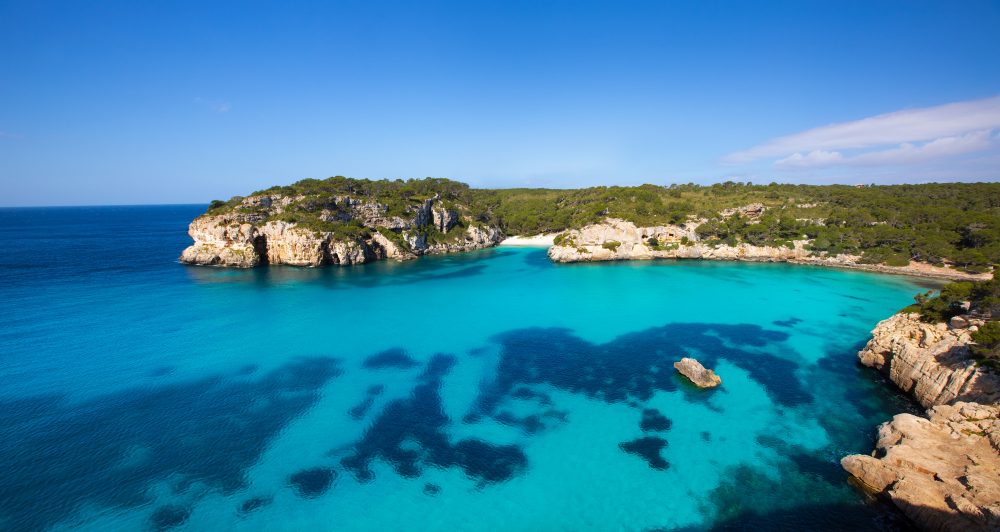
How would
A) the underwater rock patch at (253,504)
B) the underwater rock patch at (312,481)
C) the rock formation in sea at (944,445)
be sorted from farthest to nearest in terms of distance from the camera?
the underwater rock patch at (312,481) < the underwater rock patch at (253,504) < the rock formation in sea at (944,445)

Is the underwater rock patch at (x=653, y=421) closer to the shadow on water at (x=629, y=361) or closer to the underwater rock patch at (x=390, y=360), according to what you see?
the shadow on water at (x=629, y=361)

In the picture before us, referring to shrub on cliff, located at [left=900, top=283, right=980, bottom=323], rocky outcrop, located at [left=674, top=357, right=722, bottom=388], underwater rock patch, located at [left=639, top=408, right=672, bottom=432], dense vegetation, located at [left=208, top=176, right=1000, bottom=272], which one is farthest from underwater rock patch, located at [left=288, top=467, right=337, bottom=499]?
dense vegetation, located at [left=208, top=176, right=1000, bottom=272]

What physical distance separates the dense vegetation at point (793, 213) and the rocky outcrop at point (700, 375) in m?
43.4

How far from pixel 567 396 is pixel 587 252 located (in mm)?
42639

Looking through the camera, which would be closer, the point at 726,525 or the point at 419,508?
the point at 726,525

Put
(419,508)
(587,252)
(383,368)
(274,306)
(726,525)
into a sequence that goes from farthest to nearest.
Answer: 1. (587,252)
2. (274,306)
3. (383,368)
4. (419,508)
5. (726,525)

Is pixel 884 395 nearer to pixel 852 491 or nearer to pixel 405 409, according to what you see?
pixel 852 491

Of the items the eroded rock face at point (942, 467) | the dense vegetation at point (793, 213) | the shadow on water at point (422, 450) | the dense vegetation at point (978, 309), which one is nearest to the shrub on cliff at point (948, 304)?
the dense vegetation at point (978, 309)

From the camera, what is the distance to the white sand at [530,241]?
258 ft

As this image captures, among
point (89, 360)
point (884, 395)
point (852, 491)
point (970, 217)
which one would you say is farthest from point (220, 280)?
point (970, 217)

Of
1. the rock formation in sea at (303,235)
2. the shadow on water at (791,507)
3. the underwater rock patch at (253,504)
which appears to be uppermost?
the rock formation in sea at (303,235)

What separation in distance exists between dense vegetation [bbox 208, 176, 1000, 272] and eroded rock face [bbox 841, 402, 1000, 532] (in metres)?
46.5

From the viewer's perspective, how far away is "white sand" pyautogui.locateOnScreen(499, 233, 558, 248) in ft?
258

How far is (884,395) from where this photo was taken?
775 inches
